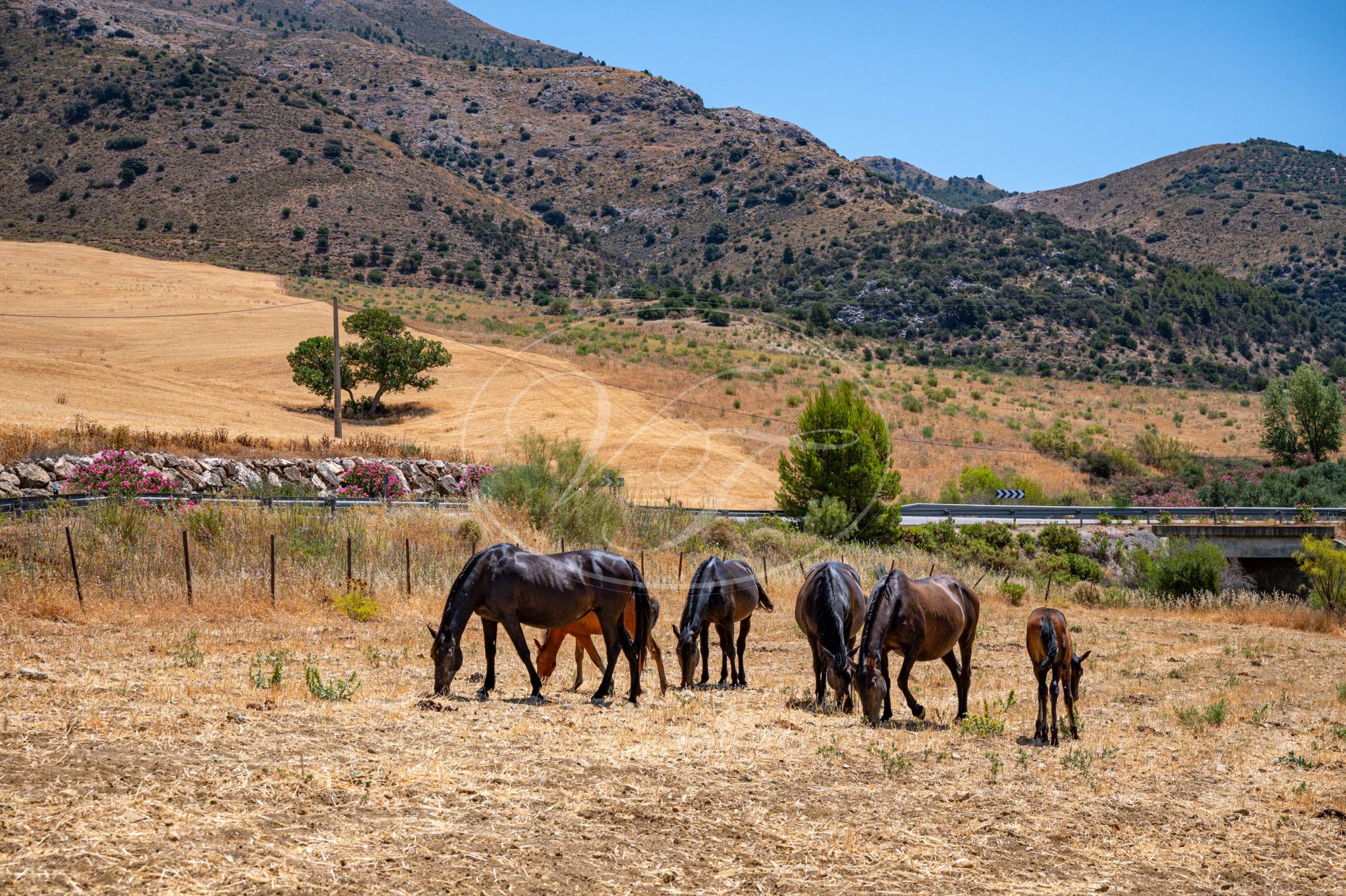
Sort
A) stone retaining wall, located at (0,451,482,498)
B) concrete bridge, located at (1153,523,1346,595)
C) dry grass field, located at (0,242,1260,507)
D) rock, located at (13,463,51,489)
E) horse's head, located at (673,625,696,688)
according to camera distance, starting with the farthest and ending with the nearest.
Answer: dry grass field, located at (0,242,1260,507) < concrete bridge, located at (1153,523,1346,595) < stone retaining wall, located at (0,451,482,498) < rock, located at (13,463,51,489) < horse's head, located at (673,625,696,688)

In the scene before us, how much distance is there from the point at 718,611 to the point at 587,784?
5495 mm

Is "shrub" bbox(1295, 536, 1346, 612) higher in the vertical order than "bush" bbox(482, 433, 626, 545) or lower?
lower

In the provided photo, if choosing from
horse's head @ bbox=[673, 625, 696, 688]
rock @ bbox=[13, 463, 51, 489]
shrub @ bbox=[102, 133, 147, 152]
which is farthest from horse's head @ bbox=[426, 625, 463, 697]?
shrub @ bbox=[102, 133, 147, 152]

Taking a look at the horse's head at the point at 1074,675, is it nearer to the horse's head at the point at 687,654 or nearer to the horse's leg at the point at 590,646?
the horse's head at the point at 687,654

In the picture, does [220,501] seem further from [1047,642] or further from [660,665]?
[1047,642]

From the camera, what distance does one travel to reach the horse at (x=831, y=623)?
12.6 meters

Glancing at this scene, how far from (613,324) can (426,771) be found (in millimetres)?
75396

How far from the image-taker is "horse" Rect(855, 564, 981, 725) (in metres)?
11.9

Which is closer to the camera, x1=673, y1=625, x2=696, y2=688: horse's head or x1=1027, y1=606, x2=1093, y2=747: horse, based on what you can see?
x1=1027, y1=606, x2=1093, y2=747: horse

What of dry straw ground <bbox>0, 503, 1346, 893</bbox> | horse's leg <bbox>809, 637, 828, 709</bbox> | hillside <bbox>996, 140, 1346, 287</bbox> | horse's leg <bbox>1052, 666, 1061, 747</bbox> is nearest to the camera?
dry straw ground <bbox>0, 503, 1346, 893</bbox>

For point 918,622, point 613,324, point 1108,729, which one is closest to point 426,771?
point 918,622

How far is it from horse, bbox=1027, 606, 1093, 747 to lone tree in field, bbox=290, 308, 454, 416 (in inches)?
1730

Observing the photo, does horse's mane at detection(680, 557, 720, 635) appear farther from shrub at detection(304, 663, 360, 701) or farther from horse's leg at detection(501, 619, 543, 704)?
shrub at detection(304, 663, 360, 701)

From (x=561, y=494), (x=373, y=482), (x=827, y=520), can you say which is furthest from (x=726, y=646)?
(x=827, y=520)
